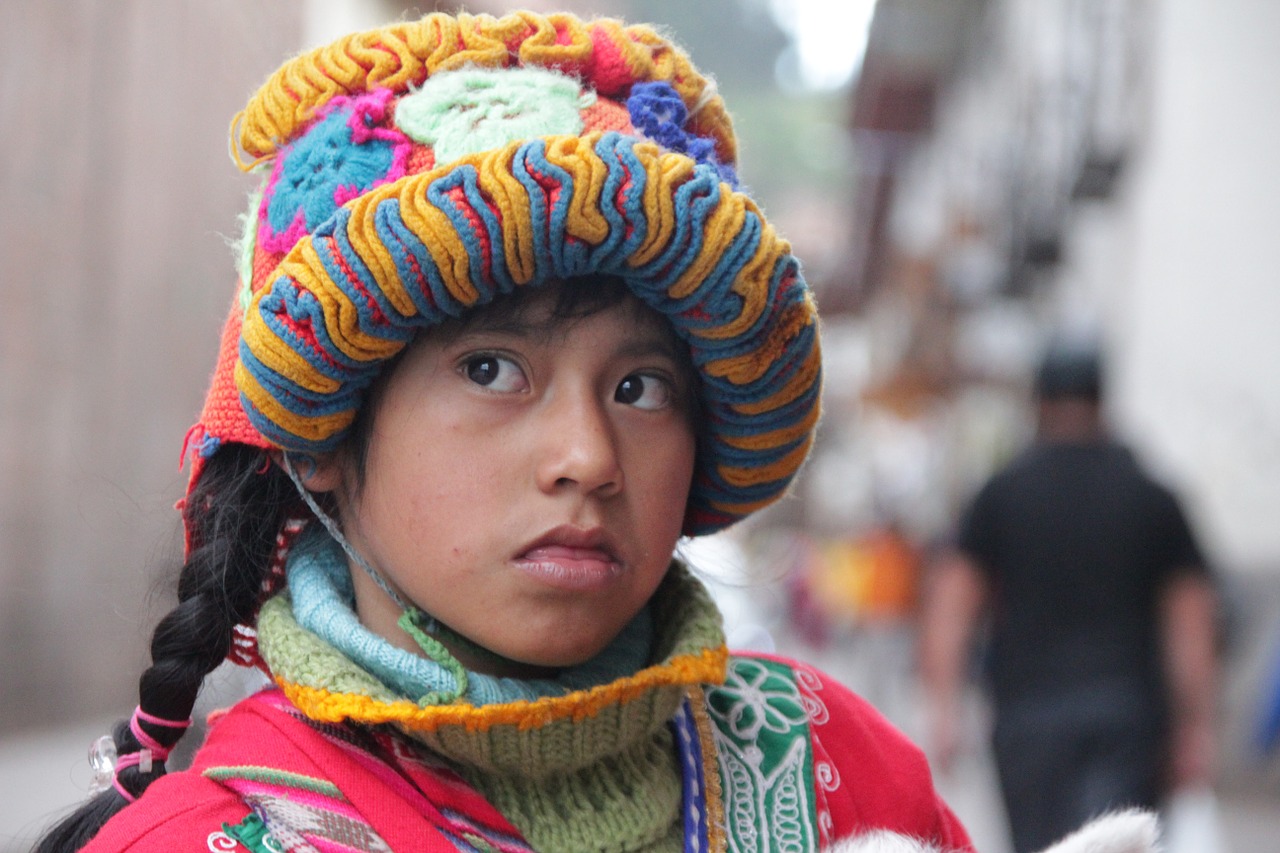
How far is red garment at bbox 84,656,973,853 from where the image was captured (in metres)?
1.30

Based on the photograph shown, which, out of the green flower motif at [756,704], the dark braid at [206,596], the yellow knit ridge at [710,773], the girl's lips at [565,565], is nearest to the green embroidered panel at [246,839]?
the dark braid at [206,596]

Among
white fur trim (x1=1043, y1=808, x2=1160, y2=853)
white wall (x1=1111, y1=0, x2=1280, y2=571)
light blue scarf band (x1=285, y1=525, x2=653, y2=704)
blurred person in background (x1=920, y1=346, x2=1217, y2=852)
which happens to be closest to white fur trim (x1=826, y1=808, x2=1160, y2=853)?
white fur trim (x1=1043, y1=808, x2=1160, y2=853)

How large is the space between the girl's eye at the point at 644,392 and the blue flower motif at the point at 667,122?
0.24 meters

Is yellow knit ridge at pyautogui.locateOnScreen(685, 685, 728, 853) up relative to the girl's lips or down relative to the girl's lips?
down

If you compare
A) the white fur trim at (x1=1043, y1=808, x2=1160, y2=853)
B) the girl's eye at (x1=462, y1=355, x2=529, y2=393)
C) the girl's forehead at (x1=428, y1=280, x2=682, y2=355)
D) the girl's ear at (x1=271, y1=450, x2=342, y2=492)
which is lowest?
the white fur trim at (x1=1043, y1=808, x2=1160, y2=853)

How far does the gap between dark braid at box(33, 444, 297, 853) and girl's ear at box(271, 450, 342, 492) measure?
0.05 m

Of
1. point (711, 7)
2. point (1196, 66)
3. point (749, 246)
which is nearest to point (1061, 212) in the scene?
point (1196, 66)

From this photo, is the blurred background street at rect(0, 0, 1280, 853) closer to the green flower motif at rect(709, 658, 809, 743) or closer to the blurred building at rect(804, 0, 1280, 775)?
the blurred building at rect(804, 0, 1280, 775)

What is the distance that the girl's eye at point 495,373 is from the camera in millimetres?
1458

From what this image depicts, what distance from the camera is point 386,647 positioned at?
4.63 feet

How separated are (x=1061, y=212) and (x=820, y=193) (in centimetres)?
2811

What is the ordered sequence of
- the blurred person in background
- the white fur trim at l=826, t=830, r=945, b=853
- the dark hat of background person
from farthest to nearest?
the dark hat of background person < the blurred person in background < the white fur trim at l=826, t=830, r=945, b=853

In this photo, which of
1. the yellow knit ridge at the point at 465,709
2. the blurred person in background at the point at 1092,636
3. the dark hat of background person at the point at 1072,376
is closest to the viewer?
the yellow knit ridge at the point at 465,709

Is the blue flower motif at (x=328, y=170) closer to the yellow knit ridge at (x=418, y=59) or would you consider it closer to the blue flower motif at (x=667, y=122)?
the yellow knit ridge at (x=418, y=59)
